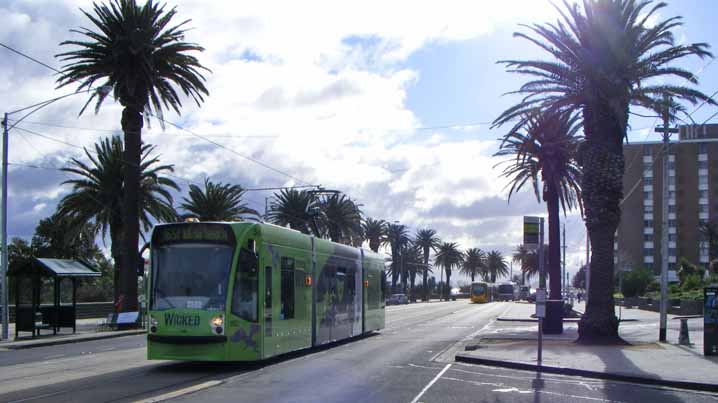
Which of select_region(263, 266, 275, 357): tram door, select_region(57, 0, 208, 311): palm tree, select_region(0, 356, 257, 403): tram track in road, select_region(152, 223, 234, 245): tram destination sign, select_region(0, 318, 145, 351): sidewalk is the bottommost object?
select_region(0, 318, 145, 351): sidewalk

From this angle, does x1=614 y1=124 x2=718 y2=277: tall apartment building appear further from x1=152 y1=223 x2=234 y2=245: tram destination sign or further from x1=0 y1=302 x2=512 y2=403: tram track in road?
x1=152 y1=223 x2=234 y2=245: tram destination sign

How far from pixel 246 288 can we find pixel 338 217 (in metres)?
A: 54.7

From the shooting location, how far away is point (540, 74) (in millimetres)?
25531

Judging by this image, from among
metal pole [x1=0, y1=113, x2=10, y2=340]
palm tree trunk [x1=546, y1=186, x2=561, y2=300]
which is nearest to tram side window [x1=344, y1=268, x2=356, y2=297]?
metal pole [x1=0, y1=113, x2=10, y2=340]

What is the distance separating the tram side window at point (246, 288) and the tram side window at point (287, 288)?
6.22ft

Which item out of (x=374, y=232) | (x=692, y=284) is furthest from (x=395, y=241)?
(x=692, y=284)

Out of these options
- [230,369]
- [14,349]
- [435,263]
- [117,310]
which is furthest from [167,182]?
[435,263]

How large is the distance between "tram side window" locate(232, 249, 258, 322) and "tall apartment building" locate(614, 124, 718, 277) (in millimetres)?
91629

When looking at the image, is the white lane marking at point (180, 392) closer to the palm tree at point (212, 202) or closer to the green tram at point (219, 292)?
the green tram at point (219, 292)

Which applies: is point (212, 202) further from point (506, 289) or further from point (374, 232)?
point (506, 289)

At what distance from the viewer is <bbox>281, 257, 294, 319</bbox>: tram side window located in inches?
736

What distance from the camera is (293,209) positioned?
211ft

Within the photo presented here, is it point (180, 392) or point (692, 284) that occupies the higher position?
point (180, 392)

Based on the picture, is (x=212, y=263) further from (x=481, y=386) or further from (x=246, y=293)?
(x=481, y=386)
